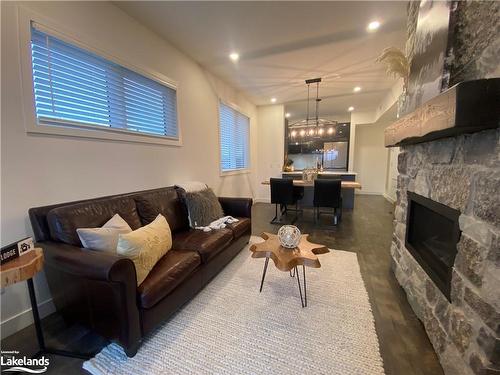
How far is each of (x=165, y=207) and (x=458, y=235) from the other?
2.49m

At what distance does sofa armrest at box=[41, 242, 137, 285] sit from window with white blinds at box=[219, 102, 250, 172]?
319 centimetres

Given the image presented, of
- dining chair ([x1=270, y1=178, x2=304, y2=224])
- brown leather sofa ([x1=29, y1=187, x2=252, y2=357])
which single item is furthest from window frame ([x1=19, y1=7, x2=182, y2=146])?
dining chair ([x1=270, y1=178, x2=304, y2=224])

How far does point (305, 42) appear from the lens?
292 centimetres

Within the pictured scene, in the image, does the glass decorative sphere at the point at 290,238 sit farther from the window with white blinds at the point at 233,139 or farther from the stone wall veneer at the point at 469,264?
the window with white blinds at the point at 233,139

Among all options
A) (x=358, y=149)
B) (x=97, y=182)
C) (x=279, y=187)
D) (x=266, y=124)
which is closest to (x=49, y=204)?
(x=97, y=182)

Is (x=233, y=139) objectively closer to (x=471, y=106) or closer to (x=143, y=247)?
(x=143, y=247)

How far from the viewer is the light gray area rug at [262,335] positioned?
128 centimetres

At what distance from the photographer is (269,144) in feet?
20.6

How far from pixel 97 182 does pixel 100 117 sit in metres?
0.65

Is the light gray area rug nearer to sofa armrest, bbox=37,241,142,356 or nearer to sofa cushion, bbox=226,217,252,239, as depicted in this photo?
sofa armrest, bbox=37,241,142,356

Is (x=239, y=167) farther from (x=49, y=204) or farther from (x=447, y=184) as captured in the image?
(x=447, y=184)

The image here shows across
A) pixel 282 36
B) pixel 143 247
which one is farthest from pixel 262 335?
pixel 282 36

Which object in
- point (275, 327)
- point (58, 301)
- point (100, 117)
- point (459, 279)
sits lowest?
point (275, 327)

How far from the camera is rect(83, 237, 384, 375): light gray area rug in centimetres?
128
